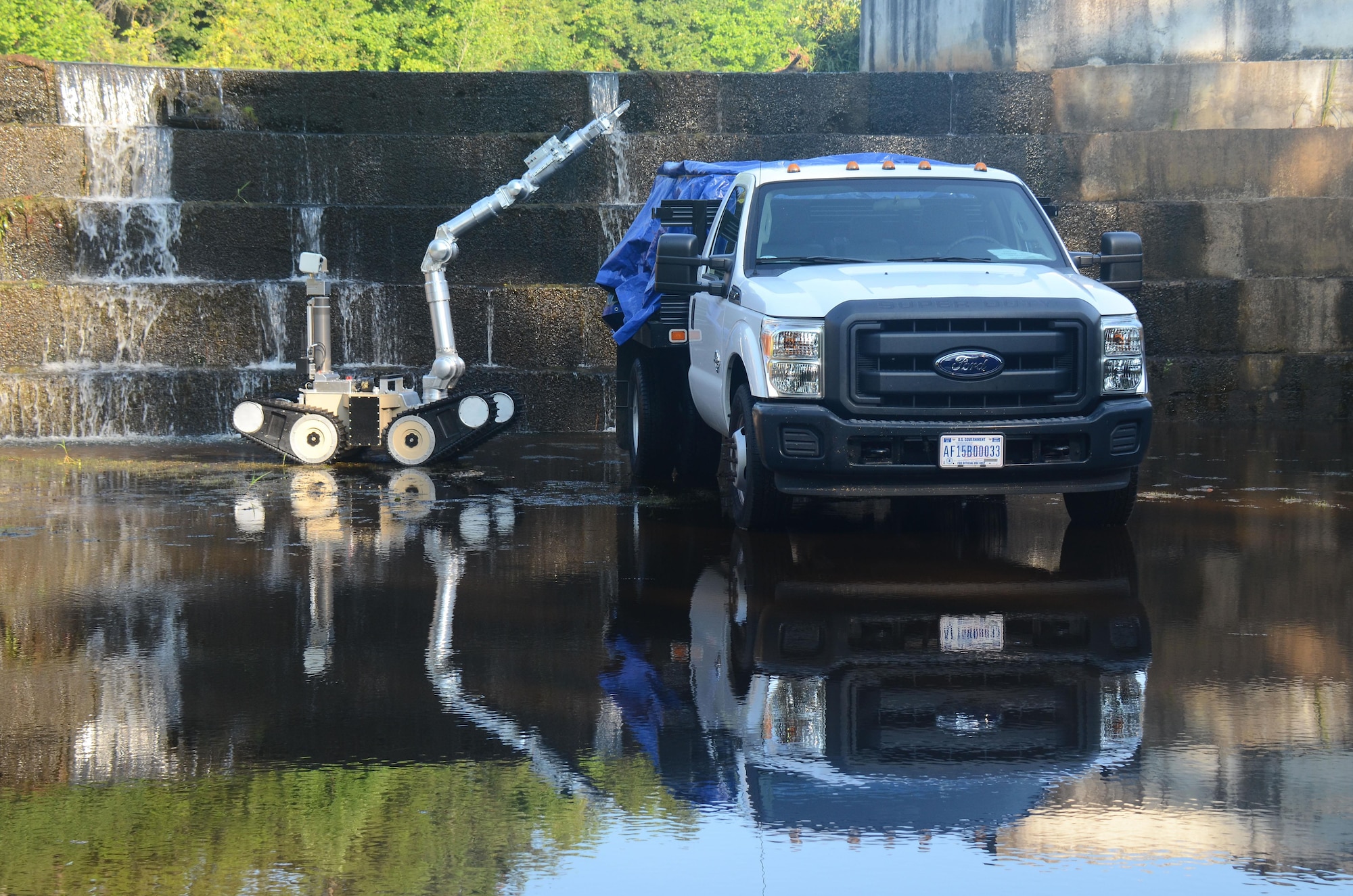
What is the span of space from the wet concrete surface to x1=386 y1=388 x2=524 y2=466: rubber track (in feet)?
8.11

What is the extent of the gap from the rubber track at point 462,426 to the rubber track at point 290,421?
41 centimetres

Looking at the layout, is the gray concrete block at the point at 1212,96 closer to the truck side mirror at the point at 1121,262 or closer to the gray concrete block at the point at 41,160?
the gray concrete block at the point at 41,160

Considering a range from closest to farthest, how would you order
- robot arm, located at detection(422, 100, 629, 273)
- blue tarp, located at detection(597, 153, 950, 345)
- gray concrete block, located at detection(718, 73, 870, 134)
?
1. blue tarp, located at detection(597, 153, 950, 345)
2. robot arm, located at detection(422, 100, 629, 273)
3. gray concrete block, located at detection(718, 73, 870, 134)

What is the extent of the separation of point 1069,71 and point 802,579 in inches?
649

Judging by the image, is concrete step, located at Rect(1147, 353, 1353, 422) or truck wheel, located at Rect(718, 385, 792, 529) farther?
concrete step, located at Rect(1147, 353, 1353, 422)

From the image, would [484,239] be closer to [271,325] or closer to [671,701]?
[271,325]

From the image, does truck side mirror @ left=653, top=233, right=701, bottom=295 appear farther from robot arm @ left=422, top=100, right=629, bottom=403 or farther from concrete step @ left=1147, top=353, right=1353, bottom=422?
concrete step @ left=1147, top=353, right=1353, bottom=422

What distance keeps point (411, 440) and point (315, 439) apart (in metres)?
0.74

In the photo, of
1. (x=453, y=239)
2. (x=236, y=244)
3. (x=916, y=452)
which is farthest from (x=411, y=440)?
(x=236, y=244)

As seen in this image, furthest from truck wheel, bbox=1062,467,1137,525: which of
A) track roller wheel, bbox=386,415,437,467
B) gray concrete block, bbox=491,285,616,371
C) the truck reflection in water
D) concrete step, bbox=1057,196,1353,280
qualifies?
concrete step, bbox=1057,196,1353,280

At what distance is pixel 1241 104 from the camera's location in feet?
76.7

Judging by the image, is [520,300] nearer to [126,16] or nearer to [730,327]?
[730,327]

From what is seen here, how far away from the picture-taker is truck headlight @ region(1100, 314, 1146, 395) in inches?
→ 391

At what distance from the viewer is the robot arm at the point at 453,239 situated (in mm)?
14406
